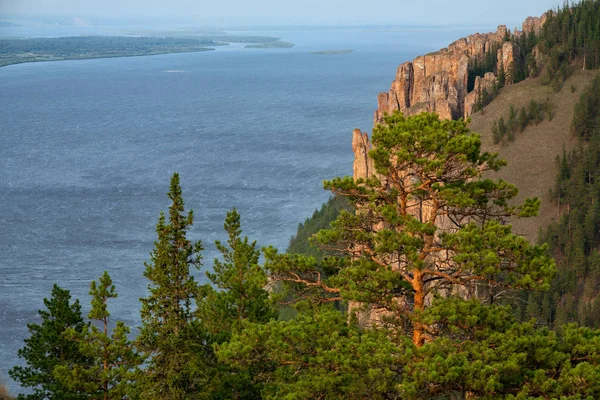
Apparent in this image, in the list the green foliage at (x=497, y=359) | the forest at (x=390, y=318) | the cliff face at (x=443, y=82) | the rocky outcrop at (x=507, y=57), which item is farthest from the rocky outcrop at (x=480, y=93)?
the green foliage at (x=497, y=359)

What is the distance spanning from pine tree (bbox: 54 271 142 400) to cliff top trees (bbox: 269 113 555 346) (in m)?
7.15

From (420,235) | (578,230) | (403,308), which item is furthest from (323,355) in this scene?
(578,230)

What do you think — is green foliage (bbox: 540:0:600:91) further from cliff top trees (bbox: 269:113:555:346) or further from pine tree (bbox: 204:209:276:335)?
cliff top trees (bbox: 269:113:555:346)

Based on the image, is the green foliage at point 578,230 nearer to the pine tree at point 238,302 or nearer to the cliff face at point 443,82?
the cliff face at point 443,82

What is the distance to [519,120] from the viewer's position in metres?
121

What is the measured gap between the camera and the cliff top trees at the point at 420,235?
898 inches

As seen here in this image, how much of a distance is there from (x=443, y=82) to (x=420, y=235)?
111898 millimetres

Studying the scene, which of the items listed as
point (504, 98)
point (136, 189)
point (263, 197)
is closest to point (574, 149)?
point (504, 98)

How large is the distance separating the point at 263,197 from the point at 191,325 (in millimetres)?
105286

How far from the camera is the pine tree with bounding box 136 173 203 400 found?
86.2ft

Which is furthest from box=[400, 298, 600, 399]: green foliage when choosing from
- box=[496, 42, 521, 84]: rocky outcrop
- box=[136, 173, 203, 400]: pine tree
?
box=[496, 42, 521, 84]: rocky outcrop

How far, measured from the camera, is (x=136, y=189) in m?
140

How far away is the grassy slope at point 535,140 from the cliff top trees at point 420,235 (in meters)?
69.6

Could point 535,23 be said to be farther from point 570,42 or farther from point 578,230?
point 578,230
